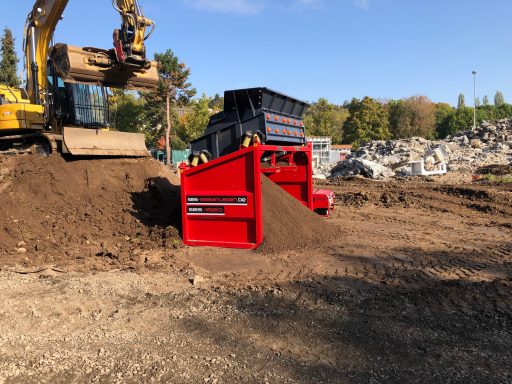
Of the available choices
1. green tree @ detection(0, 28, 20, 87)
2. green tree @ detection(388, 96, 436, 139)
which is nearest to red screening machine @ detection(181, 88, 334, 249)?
green tree @ detection(0, 28, 20, 87)

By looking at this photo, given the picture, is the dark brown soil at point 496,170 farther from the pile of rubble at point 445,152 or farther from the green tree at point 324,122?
the green tree at point 324,122

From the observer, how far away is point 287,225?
743cm

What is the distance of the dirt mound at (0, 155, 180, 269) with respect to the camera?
720 centimetres

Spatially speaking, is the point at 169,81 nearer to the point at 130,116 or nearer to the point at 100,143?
the point at 130,116

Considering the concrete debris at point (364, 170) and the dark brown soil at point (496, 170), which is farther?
the concrete debris at point (364, 170)

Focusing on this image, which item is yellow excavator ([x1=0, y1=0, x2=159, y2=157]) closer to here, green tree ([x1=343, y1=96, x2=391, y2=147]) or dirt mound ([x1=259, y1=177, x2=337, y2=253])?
dirt mound ([x1=259, y1=177, x2=337, y2=253])

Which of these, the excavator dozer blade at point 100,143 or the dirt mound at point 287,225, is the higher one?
the excavator dozer blade at point 100,143

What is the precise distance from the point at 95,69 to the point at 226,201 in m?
4.85

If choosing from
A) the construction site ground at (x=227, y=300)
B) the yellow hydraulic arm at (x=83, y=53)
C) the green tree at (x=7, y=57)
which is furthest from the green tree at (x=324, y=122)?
the construction site ground at (x=227, y=300)

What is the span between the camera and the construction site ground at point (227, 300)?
10.9 ft

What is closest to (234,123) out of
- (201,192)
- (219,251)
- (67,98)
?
(201,192)

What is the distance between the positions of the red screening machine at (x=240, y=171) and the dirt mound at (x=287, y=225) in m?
0.27

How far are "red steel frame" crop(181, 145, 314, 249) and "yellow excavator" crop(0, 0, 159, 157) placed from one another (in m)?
3.34

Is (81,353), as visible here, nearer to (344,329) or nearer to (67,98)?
(344,329)
